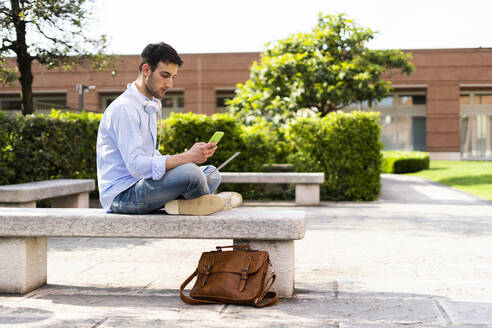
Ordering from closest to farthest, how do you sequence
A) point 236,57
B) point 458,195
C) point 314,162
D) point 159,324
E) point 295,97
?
1. point 159,324
2. point 314,162
3. point 458,195
4. point 295,97
5. point 236,57

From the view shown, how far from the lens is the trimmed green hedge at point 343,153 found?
12.5 meters

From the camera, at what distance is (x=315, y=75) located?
16.5 meters

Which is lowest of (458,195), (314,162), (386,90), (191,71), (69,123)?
(458,195)

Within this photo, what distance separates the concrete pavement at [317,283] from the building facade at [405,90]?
1036 inches

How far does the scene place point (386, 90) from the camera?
17766 millimetres

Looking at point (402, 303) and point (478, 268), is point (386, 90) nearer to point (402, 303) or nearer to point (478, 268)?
point (478, 268)

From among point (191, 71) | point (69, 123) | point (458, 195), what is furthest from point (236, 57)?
point (69, 123)

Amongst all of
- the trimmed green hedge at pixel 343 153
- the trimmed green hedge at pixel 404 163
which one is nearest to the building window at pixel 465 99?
the trimmed green hedge at pixel 404 163

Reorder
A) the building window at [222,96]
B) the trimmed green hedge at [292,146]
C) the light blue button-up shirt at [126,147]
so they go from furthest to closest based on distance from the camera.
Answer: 1. the building window at [222,96]
2. the trimmed green hedge at [292,146]
3. the light blue button-up shirt at [126,147]

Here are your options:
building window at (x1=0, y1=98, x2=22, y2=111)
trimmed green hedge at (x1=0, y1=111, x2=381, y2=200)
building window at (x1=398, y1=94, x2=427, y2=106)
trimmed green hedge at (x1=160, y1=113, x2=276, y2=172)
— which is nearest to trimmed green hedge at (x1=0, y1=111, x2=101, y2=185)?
trimmed green hedge at (x1=0, y1=111, x2=381, y2=200)

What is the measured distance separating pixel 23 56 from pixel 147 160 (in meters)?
11.5

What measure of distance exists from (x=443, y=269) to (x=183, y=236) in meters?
2.67

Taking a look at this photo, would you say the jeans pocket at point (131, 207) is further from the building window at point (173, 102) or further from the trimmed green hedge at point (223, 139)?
the building window at point (173, 102)

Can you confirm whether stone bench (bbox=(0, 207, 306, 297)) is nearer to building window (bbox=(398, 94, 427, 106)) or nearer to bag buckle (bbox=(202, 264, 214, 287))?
bag buckle (bbox=(202, 264, 214, 287))
